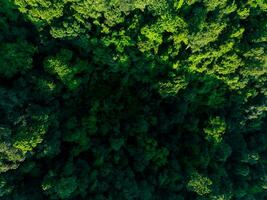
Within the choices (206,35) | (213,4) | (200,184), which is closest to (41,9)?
(206,35)

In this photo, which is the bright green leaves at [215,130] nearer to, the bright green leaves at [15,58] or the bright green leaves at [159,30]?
the bright green leaves at [159,30]

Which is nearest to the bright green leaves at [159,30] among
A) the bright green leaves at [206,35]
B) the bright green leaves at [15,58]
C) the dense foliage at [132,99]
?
the dense foliage at [132,99]

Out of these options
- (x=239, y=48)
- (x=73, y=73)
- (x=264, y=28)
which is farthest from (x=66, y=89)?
(x=264, y=28)

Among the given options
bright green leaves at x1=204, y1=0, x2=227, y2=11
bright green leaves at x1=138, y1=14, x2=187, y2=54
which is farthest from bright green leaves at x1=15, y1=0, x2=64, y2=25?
bright green leaves at x1=204, y1=0, x2=227, y2=11

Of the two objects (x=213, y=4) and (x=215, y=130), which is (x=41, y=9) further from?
(x=215, y=130)

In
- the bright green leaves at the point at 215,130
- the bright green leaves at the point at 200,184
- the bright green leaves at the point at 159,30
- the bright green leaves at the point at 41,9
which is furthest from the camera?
the bright green leaves at the point at 215,130

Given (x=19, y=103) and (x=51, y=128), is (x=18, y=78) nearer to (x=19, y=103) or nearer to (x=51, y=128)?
(x=19, y=103)
